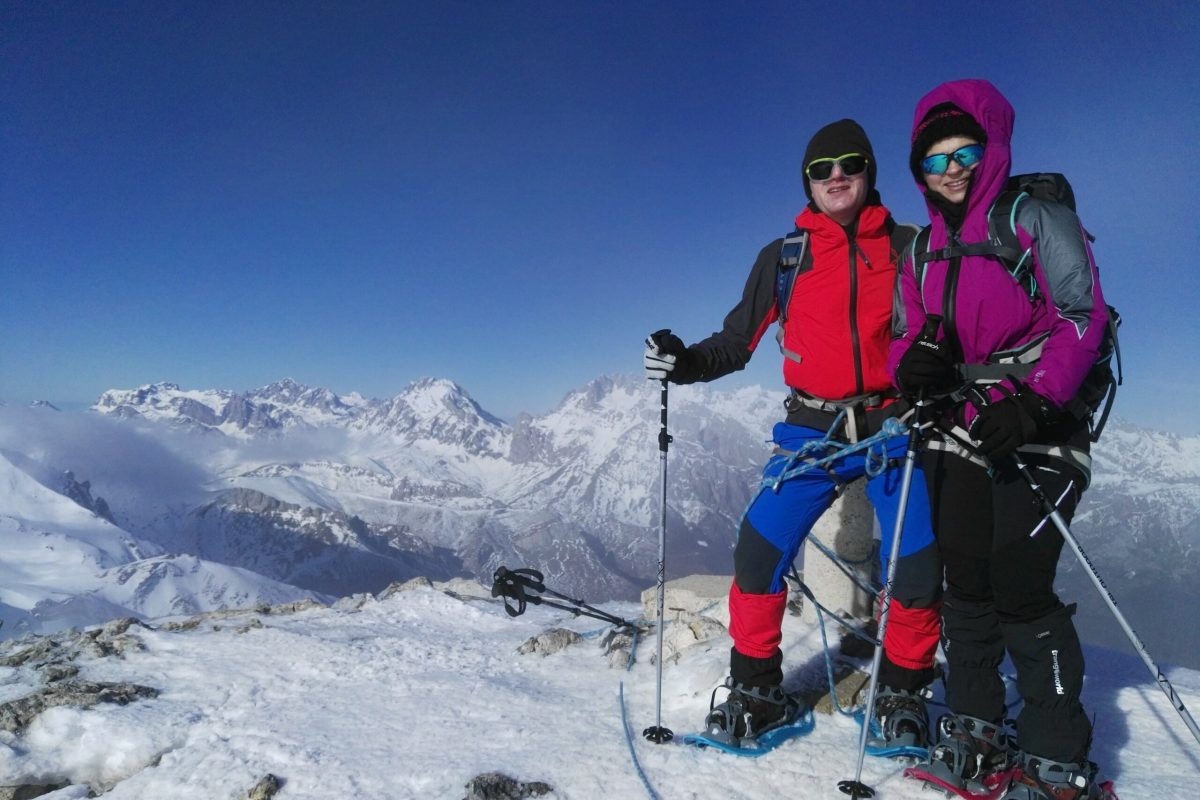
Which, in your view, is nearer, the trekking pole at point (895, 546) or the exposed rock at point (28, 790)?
the trekking pole at point (895, 546)

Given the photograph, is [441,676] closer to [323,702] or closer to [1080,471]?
[323,702]

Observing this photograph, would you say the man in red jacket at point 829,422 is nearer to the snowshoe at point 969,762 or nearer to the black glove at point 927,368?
the snowshoe at point 969,762

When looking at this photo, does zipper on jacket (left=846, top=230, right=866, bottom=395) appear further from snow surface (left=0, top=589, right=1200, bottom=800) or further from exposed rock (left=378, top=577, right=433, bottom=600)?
exposed rock (left=378, top=577, right=433, bottom=600)

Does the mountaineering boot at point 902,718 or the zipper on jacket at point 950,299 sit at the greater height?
the zipper on jacket at point 950,299

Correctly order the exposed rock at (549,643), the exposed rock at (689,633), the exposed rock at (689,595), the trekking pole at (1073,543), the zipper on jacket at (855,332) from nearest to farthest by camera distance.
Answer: the trekking pole at (1073,543) < the zipper on jacket at (855,332) < the exposed rock at (689,633) < the exposed rock at (549,643) < the exposed rock at (689,595)

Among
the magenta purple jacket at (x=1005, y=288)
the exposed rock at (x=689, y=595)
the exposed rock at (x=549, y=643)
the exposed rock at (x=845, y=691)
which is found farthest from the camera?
the exposed rock at (x=689, y=595)

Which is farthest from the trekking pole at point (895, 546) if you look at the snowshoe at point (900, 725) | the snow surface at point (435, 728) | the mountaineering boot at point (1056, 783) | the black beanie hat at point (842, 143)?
the black beanie hat at point (842, 143)

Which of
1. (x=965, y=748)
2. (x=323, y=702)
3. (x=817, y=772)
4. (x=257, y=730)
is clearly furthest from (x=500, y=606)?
(x=965, y=748)
